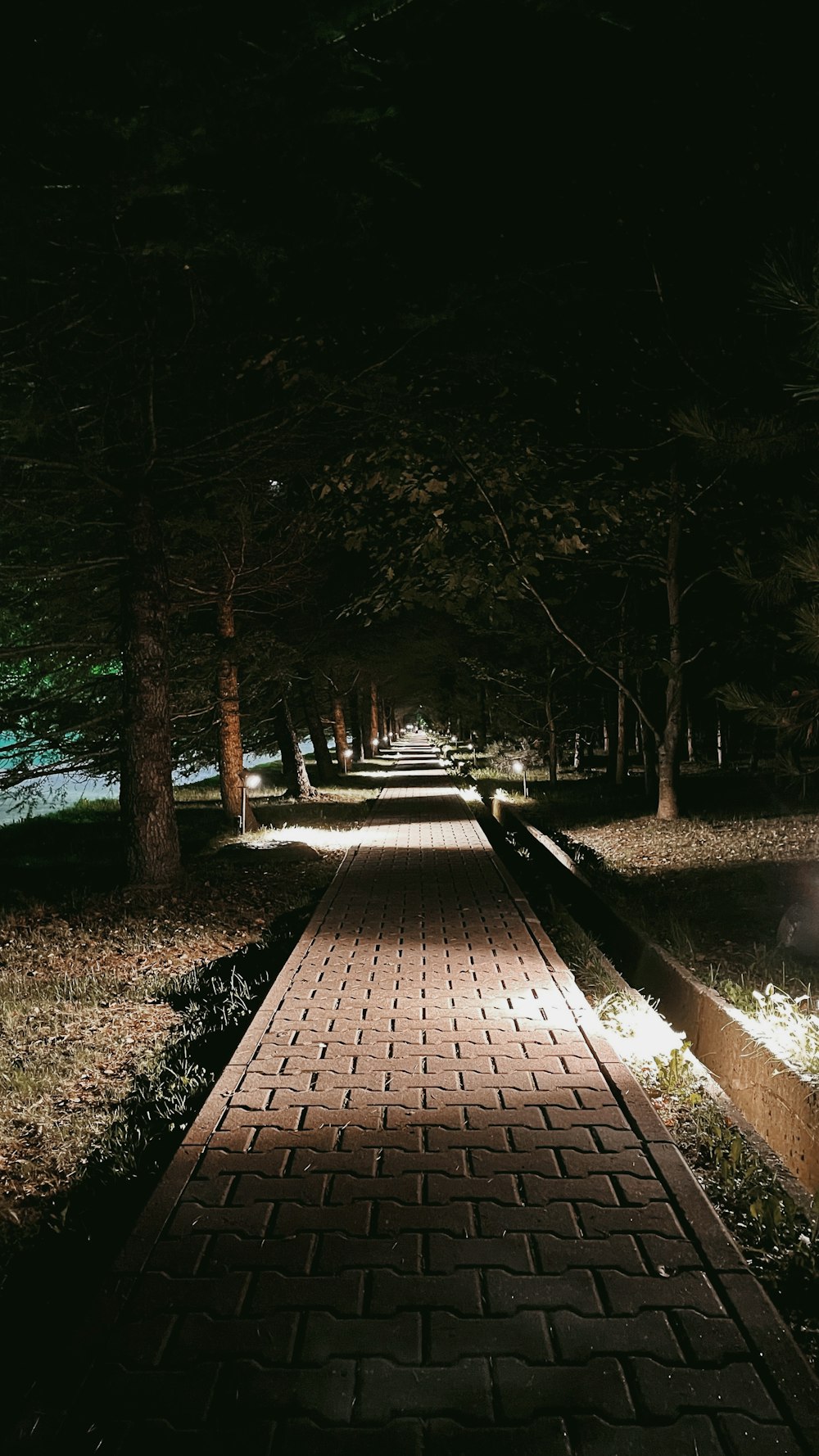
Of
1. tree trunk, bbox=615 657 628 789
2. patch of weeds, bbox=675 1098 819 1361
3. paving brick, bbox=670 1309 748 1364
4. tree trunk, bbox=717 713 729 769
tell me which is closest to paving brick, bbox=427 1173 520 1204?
paving brick, bbox=670 1309 748 1364

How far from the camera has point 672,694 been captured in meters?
16.4

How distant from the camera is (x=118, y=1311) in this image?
2.67 m

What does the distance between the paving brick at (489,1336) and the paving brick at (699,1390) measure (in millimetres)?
268

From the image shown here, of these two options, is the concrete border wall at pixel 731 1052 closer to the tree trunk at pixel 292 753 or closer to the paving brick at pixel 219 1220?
the paving brick at pixel 219 1220

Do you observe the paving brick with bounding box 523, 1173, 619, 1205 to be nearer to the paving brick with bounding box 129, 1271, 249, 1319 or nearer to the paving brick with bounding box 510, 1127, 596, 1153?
the paving brick with bounding box 510, 1127, 596, 1153

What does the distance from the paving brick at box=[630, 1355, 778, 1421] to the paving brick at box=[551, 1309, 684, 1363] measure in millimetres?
48

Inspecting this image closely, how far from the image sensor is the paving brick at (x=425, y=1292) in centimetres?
266

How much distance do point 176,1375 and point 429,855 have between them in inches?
408

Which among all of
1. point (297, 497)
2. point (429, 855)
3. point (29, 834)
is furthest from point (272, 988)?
point (29, 834)

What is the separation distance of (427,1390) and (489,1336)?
0.87 ft

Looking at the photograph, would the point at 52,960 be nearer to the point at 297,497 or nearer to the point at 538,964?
the point at 538,964

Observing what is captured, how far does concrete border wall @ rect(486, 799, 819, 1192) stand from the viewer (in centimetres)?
386

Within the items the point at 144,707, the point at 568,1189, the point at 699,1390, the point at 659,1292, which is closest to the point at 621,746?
the point at 144,707

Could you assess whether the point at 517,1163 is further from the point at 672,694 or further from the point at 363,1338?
the point at 672,694
